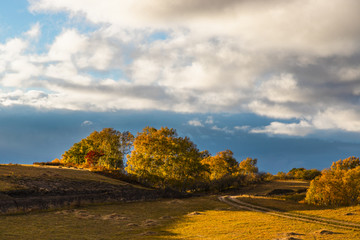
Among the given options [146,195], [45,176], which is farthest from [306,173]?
[45,176]

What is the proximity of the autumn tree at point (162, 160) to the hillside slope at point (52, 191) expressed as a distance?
837 centimetres

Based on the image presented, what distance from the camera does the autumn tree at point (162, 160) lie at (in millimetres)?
78188

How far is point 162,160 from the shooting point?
3140 inches

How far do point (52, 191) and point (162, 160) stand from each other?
32987 mm

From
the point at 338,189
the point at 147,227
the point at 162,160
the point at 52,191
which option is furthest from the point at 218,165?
the point at 147,227

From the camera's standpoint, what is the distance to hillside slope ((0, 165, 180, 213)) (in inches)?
1567

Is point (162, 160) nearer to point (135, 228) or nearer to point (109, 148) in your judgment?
point (109, 148)

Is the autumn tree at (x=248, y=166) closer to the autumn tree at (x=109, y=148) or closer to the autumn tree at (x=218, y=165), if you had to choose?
the autumn tree at (x=218, y=165)

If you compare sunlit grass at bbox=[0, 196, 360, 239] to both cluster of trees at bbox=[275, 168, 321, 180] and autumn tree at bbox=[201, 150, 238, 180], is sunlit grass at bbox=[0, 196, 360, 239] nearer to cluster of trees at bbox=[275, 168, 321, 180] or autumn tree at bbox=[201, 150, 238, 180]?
autumn tree at bbox=[201, 150, 238, 180]

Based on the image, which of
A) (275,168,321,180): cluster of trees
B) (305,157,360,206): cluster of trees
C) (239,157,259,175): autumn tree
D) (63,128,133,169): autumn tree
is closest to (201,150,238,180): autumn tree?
(239,157,259,175): autumn tree

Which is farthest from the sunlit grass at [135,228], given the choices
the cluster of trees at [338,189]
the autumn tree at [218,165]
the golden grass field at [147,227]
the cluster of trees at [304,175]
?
the cluster of trees at [304,175]

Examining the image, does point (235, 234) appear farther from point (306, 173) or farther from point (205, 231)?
point (306, 173)

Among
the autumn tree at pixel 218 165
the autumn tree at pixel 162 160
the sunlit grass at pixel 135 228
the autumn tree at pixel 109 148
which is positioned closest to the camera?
the sunlit grass at pixel 135 228

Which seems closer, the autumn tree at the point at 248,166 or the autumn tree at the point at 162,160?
the autumn tree at the point at 162,160
